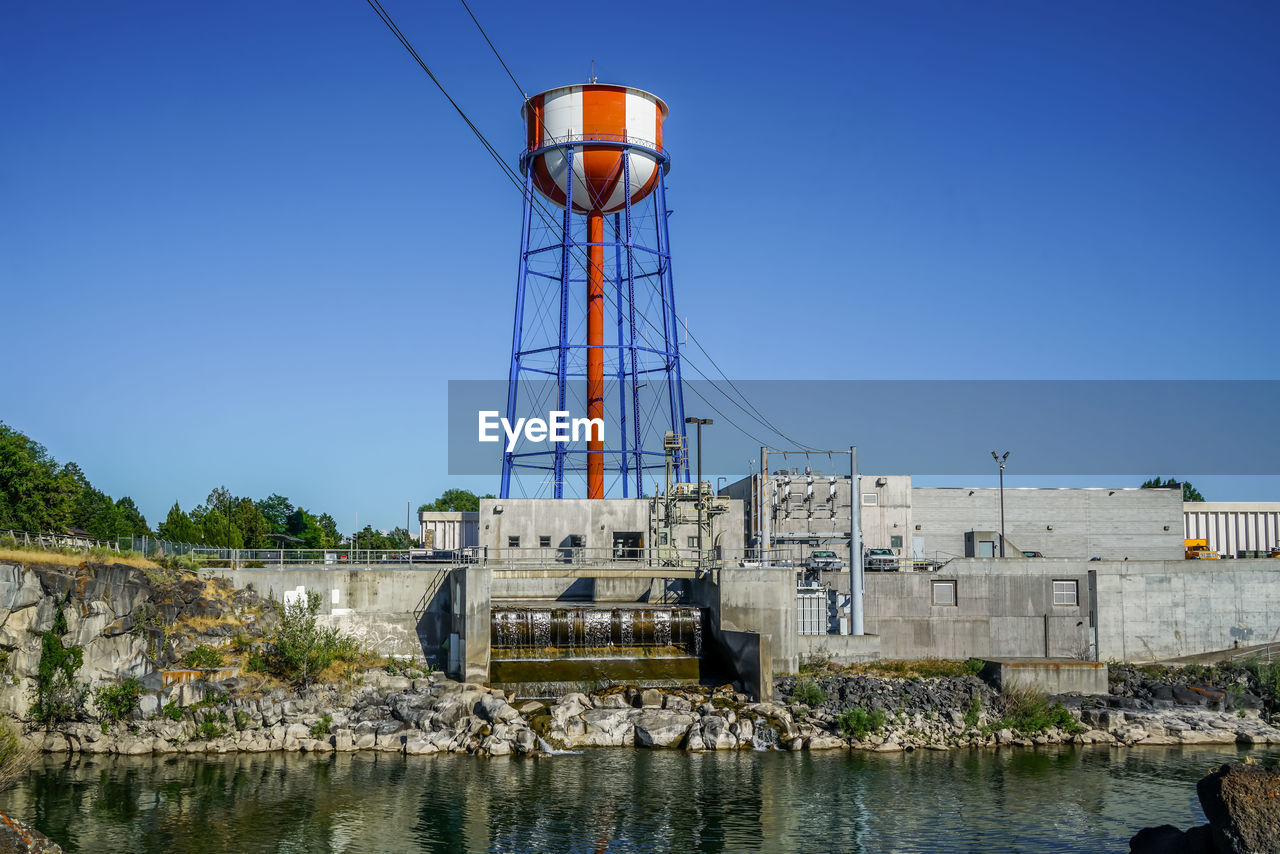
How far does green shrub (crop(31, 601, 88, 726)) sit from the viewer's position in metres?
36.7

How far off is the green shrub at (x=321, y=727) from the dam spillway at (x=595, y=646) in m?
6.72

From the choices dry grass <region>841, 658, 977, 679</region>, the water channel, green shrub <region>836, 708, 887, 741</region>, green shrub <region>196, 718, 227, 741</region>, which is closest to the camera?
the water channel

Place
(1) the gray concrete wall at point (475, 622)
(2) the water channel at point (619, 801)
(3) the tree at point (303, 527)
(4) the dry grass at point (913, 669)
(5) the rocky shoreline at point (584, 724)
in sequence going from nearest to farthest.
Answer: (2) the water channel at point (619, 801), (5) the rocky shoreline at point (584, 724), (1) the gray concrete wall at point (475, 622), (4) the dry grass at point (913, 669), (3) the tree at point (303, 527)

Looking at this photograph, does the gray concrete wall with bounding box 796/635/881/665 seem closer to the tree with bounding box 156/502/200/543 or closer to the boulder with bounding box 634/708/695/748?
the boulder with bounding box 634/708/695/748

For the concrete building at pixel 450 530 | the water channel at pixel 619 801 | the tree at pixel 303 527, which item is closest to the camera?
the water channel at pixel 619 801

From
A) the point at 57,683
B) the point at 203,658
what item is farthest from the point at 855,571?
the point at 57,683

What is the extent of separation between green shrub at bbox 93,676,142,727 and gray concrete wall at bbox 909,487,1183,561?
51.1 meters

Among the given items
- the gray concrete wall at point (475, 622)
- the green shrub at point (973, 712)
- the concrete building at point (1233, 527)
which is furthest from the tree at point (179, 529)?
the concrete building at point (1233, 527)

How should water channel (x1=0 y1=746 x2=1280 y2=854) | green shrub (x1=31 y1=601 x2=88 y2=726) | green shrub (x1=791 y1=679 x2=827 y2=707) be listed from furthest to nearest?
green shrub (x1=791 y1=679 x2=827 y2=707) < green shrub (x1=31 y1=601 x2=88 y2=726) < water channel (x1=0 y1=746 x2=1280 y2=854)

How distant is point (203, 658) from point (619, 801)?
18238 mm

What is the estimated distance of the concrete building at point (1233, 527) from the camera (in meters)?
86.8

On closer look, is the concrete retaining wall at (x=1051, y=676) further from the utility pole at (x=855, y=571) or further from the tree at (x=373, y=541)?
the tree at (x=373, y=541)

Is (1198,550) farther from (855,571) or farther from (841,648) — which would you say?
(841,648)

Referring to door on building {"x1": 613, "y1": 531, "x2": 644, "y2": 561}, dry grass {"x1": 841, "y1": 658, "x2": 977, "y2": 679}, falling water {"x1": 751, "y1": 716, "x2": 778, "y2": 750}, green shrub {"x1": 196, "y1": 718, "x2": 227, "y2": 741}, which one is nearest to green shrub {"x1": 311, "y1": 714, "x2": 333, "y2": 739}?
green shrub {"x1": 196, "y1": 718, "x2": 227, "y2": 741}
